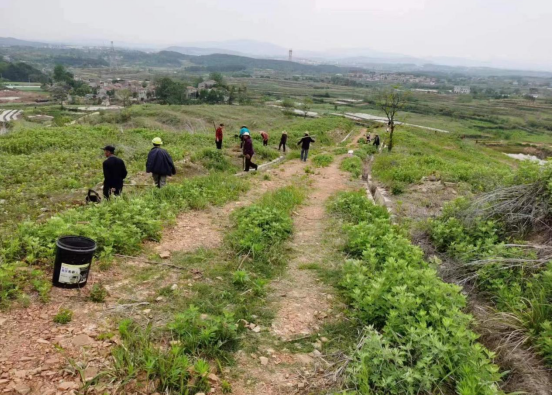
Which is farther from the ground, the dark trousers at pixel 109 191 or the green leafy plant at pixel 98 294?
the dark trousers at pixel 109 191

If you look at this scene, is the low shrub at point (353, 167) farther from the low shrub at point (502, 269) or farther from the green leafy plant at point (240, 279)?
the green leafy plant at point (240, 279)

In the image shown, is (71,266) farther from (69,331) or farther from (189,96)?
(189,96)

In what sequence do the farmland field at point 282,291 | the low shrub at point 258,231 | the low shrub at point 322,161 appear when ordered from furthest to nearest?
the low shrub at point 322,161 → the low shrub at point 258,231 → the farmland field at point 282,291

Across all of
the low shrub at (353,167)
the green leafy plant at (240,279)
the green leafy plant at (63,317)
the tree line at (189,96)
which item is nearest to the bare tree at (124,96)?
the tree line at (189,96)

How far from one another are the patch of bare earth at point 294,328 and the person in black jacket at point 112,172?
11.9 ft

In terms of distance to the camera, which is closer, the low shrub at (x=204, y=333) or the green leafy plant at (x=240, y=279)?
the low shrub at (x=204, y=333)

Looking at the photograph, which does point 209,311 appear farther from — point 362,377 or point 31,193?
point 31,193

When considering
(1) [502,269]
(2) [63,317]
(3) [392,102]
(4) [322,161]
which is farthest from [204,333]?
(3) [392,102]

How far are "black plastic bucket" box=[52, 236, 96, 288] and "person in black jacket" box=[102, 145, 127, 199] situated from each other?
3.08m

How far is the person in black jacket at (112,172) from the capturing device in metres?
7.27

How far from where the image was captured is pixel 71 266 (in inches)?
169

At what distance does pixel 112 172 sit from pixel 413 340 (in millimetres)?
6184

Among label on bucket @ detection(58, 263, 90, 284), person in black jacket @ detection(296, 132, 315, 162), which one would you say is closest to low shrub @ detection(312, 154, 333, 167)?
person in black jacket @ detection(296, 132, 315, 162)

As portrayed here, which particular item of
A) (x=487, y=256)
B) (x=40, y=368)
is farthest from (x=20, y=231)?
(x=487, y=256)
